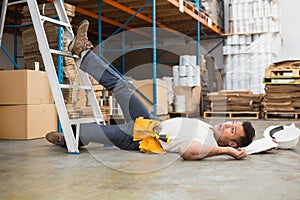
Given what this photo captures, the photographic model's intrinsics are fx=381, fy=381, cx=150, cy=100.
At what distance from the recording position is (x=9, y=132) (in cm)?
532

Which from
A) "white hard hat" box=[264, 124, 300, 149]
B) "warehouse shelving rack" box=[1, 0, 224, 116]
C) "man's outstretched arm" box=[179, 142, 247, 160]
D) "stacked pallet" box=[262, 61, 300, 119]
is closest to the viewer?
"man's outstretched arm" box=[179, 142, 247, 160]

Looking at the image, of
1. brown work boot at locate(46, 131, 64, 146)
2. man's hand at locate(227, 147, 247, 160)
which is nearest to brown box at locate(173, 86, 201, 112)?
brown work boot at locate(46, 131, 64, 146)

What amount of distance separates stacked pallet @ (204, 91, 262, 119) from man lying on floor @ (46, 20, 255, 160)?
6.32 m

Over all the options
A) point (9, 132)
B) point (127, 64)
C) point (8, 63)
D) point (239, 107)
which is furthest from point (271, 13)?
point (9, 132)

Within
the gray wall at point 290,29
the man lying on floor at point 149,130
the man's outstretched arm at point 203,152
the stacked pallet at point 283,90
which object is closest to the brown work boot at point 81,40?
the man lying on floor at point 149,130

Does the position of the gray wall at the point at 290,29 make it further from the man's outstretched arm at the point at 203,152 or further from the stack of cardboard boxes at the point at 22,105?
the man's outstretched arm at the point at 203,152

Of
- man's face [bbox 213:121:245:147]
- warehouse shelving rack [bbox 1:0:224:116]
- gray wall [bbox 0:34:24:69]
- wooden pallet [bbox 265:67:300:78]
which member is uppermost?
warehouse shelving rack [bbox 1:0:224:116]

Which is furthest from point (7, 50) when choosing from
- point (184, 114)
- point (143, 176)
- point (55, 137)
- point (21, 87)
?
point (143, 176)

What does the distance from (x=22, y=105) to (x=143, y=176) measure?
3.06m

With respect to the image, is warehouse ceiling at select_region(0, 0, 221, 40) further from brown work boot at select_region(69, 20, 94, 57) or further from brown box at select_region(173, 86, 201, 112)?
brown work boot at select_region(69, 20, 94, 57)

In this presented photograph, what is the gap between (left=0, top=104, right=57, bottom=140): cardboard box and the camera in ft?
17.0

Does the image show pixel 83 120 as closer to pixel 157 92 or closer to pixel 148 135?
pixel 148 135

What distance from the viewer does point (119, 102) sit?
3.89 m

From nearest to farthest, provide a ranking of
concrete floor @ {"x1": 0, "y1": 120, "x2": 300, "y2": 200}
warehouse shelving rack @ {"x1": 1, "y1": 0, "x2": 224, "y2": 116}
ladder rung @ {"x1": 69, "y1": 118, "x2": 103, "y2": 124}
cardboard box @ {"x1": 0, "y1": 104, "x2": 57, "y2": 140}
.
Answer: concrete floor @ {"x1": 0, "y1": 120, "x2": 300, "y2": 200}, ladder rung @ {"x1": 69, "y1": 118, "x2": 103, "y2": 124}, cardboard box @ {"x1": 0, "y1": 104, "x2": 57, "y2": 140}, warehouse shelving rack @ {"x1": 1, "y1": 0, "x2": 224, "y2": 116}
